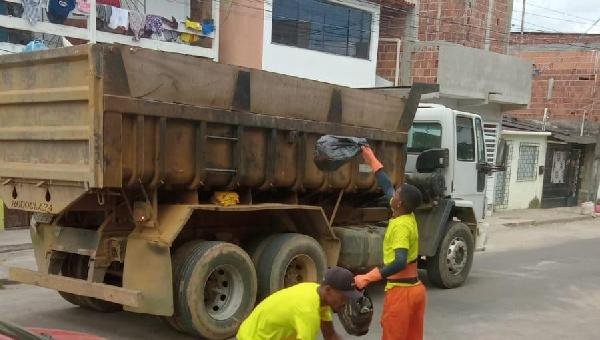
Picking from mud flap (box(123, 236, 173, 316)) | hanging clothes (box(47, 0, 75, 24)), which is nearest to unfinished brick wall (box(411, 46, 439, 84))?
hanging clothes (box(47, 0, 75, 24))

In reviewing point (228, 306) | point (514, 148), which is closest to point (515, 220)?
point (514, 148)

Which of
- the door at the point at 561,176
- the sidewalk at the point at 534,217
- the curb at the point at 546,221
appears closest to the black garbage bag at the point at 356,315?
the sidewalk at the point at 534,217

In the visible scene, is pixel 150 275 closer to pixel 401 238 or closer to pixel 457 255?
pixel 401 238

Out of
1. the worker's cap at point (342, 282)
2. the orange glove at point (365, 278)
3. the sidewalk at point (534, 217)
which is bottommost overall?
the sidewalk at point (534, 217)

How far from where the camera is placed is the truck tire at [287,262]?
6.07 meters

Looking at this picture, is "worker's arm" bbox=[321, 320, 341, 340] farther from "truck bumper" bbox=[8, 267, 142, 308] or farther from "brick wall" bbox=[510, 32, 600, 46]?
"brick wall" bbox=[510, 32, 600, 46]

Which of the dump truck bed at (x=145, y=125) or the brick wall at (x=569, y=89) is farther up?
the brick wall at (x=569, y=89)

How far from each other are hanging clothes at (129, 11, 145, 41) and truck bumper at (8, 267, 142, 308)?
8042 mm

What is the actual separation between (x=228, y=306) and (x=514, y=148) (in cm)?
1646

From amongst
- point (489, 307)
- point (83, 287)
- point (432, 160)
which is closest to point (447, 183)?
point (432, 160)

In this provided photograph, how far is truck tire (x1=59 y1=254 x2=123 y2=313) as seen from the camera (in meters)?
6.13

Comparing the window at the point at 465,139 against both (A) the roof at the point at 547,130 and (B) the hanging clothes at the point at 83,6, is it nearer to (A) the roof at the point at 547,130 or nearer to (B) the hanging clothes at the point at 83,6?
(B) the hanging clothes at the point at 83,6

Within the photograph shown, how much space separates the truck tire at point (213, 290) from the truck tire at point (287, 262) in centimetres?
24

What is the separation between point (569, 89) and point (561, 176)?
465 centimetres
